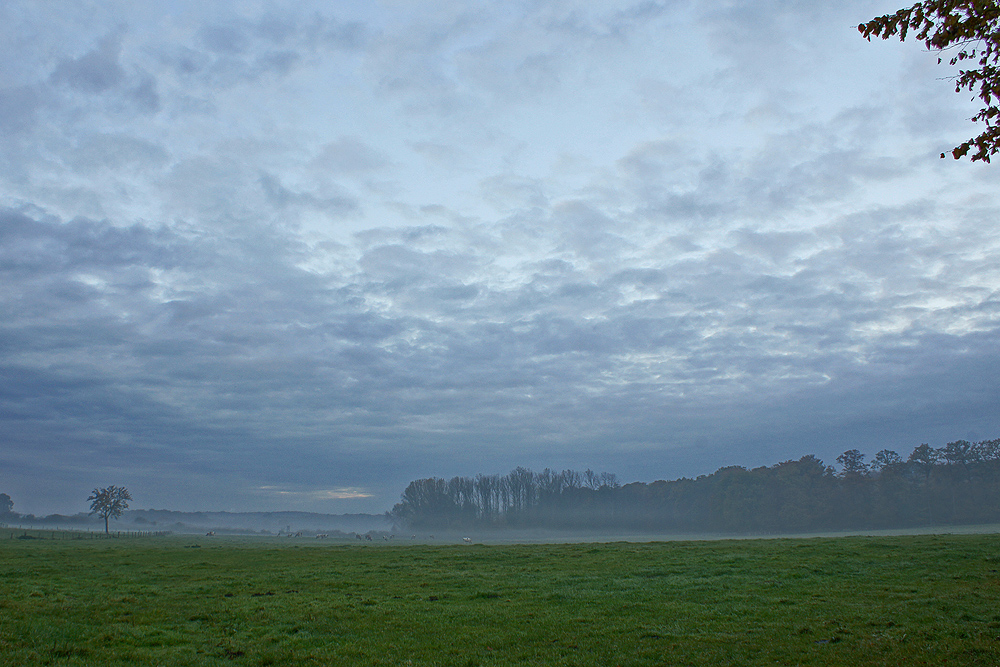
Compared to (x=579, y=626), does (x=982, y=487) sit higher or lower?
lower

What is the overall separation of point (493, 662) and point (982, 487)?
194 m

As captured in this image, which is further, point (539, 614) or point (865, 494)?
point (865, 494)

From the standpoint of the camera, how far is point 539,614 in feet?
79.2

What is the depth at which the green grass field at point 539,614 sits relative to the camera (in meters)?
17.3

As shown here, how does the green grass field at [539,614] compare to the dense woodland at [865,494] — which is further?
the dense woodland at [865,494]

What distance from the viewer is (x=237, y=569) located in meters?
46.2

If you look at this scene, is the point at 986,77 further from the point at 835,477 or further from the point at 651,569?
the point at 835,477

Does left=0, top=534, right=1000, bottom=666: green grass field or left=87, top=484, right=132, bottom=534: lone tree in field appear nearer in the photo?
left=0, top=534, right=1000, bottom=666: green grass field

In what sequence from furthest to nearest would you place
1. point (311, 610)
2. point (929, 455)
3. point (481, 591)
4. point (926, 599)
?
1. point (929, 455)
2. point (481, 591)
3. point (311, 610)
4. point (926, 599)

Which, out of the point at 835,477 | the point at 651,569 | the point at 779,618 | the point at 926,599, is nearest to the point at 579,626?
the point at 779,618

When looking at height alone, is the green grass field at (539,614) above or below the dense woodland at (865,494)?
above

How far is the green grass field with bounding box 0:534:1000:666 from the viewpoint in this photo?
1727 centimetres

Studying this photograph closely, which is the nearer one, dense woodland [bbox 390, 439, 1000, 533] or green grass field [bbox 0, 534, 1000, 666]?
green grass field [bbox 0, 534, 1000, 666]

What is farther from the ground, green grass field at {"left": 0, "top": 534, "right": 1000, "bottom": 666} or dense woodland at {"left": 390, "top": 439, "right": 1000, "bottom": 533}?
green grass field at {"left": 0, "top": 534, "right": 1000, "bottom": 666}
